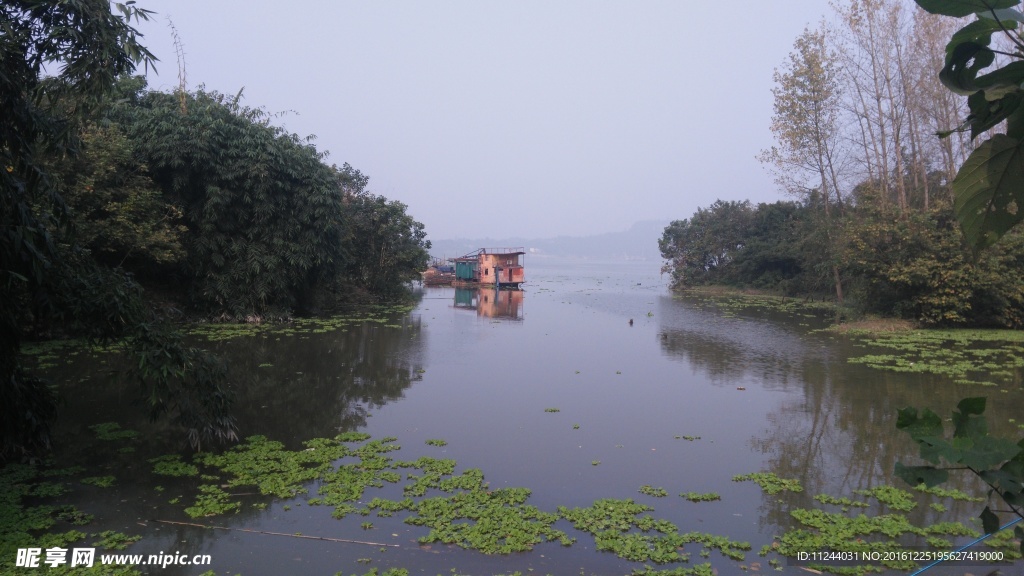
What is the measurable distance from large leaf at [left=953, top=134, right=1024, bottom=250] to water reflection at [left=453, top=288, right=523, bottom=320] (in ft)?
63.1

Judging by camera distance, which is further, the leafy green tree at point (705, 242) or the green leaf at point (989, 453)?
the leafy green tree at point (705, 242)

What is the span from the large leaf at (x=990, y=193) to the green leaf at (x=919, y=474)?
36 cm

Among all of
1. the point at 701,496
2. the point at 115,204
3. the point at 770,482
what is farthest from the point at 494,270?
the point at 701,496

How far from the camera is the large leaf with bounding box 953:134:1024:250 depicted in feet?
3.20

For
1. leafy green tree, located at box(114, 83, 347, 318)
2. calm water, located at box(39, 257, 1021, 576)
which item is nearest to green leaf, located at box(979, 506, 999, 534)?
calm water, located at box(39, 257, 1021, 576)

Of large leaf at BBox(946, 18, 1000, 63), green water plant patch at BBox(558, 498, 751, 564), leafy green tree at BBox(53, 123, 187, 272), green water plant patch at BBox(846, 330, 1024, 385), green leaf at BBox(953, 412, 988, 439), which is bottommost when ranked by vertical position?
green water plant patch at BBox(558, 498, 751, 564)

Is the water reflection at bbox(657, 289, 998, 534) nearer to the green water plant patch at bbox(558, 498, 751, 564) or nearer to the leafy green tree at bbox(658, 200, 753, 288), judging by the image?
the green water plant patch at bbox(558, 498, 751, 564)

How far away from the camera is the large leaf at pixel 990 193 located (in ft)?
3.20

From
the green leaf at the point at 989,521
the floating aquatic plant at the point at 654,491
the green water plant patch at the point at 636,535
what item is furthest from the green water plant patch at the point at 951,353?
the green leaf at the point at 989,521

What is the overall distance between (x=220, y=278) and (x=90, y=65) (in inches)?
413

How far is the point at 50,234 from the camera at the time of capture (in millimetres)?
5230

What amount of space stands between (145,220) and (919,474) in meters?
14.9

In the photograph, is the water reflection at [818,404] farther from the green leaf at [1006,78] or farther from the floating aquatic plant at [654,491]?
the green leaf at [1006,78]

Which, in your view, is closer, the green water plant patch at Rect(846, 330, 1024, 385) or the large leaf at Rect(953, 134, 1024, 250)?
the large leaf at Rect(953, 134, 1024, 250)
